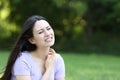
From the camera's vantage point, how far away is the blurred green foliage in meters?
18.9

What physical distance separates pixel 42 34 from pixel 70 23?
15.2 metres

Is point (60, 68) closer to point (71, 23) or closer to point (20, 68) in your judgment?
point (20, 68)

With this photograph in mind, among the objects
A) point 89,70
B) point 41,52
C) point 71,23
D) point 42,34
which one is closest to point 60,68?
point 41,52

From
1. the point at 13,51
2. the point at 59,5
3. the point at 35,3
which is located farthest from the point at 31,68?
the point at 35,3

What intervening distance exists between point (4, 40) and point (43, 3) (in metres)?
2.39

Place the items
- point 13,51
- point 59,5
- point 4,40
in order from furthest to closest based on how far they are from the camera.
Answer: point 4,40, point 59,5, point 13,51

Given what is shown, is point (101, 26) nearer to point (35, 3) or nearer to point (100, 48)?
point (100, 48)

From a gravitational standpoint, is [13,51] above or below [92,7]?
above

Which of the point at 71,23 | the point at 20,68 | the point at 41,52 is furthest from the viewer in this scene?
the point at 71,23

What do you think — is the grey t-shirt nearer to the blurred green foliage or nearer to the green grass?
the green grass

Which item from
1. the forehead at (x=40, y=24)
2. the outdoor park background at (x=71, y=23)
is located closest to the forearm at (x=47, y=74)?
the forehead at (x=40, y=24)

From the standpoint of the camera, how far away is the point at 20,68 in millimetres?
4207

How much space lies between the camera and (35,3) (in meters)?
19.3

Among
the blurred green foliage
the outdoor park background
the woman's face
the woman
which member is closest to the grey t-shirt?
the woman
